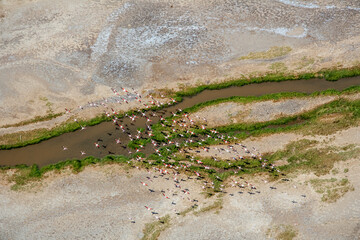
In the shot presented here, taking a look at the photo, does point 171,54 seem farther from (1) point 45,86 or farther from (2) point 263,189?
(2) point 263,189

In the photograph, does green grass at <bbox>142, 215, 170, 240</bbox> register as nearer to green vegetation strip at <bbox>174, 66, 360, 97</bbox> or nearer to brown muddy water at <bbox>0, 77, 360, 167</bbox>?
brown muddy water at <bbox>0, 77, 360, 167</bbox>

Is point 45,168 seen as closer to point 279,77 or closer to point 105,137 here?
point 105,137

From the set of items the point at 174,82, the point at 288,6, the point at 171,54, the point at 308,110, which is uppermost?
the point at 288,6

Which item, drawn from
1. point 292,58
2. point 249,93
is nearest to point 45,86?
point 249,93

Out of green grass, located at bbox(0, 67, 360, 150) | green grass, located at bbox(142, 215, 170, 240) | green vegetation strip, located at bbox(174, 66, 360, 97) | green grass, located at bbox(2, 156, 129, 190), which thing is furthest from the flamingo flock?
green vegetation strip, located at bbox(174, 66, 360, 97)

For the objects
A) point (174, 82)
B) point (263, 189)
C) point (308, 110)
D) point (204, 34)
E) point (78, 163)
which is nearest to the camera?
point (263, 189)

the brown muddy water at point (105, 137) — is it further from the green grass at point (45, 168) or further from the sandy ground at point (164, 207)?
the sandy ground at point (164, 207)
